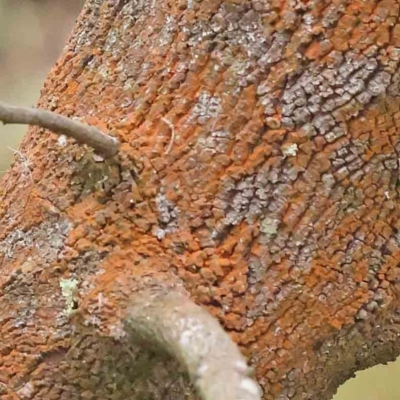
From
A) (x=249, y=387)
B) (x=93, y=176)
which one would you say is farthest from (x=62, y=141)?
(x=249, y=387)

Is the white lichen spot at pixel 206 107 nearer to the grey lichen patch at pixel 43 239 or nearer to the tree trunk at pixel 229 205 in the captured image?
the tree trunk at pixel 229 205

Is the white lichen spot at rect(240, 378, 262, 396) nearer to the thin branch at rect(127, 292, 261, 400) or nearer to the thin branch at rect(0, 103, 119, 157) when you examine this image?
the thin branch at rect(127, 292, 261, 400)

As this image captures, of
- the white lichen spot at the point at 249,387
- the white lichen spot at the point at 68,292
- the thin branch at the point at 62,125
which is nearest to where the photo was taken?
the white lichen spot at the point at 249,387

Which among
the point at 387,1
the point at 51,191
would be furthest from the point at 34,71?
the point at 387,1

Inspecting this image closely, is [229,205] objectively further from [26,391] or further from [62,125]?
[26,391]

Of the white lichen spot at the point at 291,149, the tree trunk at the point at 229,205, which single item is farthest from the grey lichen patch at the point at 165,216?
the white lichen spot at the point at 291,149

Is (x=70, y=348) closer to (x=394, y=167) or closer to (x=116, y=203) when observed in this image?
(x=116, y=203)

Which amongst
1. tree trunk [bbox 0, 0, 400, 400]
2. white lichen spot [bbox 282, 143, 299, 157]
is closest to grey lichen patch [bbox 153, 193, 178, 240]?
tree trunk [bbox 0, 0, 400, 400]
